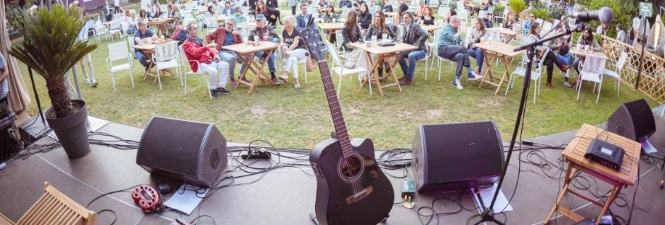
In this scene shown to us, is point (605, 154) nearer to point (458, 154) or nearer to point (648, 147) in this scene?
point (458, 154)

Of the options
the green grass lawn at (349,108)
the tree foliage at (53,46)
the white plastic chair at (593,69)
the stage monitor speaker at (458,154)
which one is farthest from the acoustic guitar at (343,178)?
the white plastic chair at (593,69)

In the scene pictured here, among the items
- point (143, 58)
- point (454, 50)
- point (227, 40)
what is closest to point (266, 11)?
point (227, 40)

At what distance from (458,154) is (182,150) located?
2.30 m

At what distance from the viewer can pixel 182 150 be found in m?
3.49

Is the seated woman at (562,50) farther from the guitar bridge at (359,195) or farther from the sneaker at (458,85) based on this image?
the guitar bridge at (359,195)

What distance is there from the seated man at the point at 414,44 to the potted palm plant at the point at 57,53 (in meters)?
4.82

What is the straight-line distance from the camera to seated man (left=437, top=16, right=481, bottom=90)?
7.05m

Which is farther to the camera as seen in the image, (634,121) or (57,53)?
(634,121)

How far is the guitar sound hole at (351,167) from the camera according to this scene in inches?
114

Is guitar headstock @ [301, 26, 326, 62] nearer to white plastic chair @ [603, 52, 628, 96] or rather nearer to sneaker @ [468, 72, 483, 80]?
sneaker @ [468, 72, 483, 80]

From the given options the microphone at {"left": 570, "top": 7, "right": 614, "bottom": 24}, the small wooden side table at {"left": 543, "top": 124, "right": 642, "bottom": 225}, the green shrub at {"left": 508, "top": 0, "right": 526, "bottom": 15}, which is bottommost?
the small wooden side table at {"left": 543, "top": 124, "right": 642, "bottom": 225}

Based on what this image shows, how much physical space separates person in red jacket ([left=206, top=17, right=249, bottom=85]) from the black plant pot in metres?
2.97

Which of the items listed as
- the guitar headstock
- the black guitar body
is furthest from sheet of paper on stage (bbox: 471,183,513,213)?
the guitar headstock

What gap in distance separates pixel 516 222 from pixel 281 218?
188 cm
